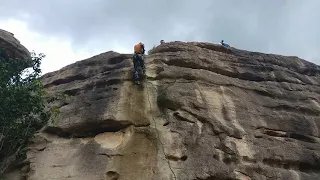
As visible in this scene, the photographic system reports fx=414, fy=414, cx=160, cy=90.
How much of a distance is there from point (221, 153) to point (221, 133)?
33.8 inches

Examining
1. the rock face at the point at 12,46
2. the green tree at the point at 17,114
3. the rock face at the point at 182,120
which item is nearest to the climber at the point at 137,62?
the rock face at the point at 182,120

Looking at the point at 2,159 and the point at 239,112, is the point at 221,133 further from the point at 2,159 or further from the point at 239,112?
the point at 2,159

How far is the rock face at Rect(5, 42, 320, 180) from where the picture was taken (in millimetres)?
13227

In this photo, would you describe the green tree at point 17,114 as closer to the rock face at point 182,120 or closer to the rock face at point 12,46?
the rock face at point 182,120

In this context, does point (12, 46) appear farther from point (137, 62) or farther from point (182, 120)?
point (182, 120)

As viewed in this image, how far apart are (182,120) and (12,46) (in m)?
9.78

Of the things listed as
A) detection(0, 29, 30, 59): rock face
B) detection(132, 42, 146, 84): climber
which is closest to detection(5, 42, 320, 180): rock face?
detection(132, 42, 146, 84): climber

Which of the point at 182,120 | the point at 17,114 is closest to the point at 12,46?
the point at 17,114

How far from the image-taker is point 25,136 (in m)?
14.9

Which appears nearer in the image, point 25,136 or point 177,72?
point 25,136

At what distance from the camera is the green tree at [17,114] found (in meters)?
14.5

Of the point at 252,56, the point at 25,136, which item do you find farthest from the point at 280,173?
the point at 25,136

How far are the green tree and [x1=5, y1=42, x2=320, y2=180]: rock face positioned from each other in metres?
0.53

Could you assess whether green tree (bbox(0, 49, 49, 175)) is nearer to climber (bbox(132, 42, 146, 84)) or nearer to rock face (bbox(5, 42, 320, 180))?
rock face (bbox(5, 42, 320, 180))
